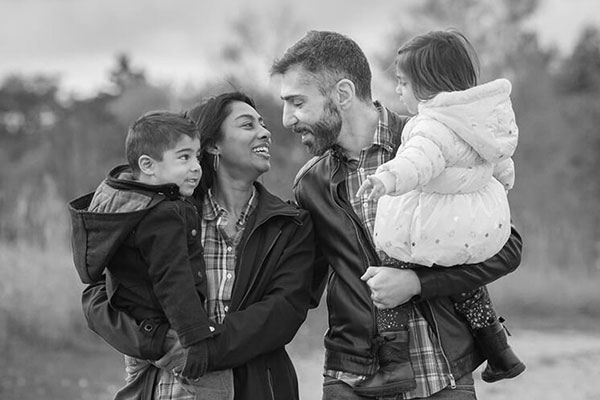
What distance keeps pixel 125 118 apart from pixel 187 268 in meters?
21.9

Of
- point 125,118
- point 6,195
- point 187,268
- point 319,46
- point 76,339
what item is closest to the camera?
point 187,268

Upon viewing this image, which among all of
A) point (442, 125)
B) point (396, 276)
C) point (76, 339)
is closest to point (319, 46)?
point (442, 125)

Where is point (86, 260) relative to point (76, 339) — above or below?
above

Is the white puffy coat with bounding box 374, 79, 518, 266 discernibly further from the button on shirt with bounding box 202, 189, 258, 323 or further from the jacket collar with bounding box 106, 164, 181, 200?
the jacket collar with bounding box 106, 164, 181, 200

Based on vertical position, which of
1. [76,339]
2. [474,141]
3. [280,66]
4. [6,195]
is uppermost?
[280,66]

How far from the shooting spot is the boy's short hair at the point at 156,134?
3.32m

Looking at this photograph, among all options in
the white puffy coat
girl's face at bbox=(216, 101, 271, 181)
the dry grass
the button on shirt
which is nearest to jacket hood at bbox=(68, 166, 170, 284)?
the button on shirt

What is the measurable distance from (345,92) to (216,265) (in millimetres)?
775

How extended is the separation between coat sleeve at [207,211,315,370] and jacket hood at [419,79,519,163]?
64cm

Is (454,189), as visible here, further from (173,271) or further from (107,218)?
(107,218)

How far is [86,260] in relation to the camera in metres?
3.27

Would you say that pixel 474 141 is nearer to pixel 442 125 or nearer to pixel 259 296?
pixel 442 125

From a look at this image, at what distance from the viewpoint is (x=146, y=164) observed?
10.9 feet

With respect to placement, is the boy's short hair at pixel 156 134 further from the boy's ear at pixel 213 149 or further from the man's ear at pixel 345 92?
the man's ear at pixel 345 92
